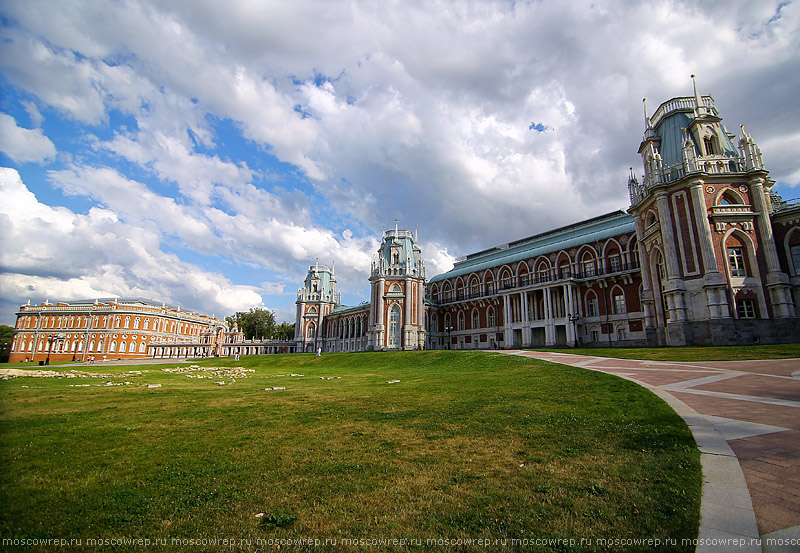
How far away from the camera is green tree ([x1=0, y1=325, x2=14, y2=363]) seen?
8756cm

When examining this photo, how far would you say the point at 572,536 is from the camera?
377 centimetres

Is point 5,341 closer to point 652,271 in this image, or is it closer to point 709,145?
point 652,271

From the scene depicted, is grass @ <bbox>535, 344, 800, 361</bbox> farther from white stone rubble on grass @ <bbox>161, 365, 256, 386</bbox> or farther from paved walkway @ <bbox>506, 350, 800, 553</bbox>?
white stone rubble on grass @ <bbox>161, 365, 256, 386</bbox>

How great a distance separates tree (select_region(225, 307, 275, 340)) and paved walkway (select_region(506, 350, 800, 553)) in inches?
3846

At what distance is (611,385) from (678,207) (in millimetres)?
27554

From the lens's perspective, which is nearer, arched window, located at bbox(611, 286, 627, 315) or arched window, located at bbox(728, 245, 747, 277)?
arched window, located at bbox(728, 245, 747, 277)

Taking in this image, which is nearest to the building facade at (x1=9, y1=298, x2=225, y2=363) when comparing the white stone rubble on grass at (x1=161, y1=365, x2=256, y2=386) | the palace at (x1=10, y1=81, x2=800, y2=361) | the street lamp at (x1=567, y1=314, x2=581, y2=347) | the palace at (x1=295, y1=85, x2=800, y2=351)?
the palace at (x1=10, y1=81, x2=800, y2=361)

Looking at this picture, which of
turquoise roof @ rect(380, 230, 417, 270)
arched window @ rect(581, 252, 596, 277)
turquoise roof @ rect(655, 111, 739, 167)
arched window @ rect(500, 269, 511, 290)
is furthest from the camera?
turquoise roof @ rect(380, 230, 417, 270)

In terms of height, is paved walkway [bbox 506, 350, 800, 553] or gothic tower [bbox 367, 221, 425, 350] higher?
gothic tower [bbox 367, 221, 425, 350]

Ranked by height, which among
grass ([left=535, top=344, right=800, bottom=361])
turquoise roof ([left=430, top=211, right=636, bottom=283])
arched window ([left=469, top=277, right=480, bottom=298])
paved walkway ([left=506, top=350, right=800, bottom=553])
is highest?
turquoise roof ([left=430, top=211, right=636, bottom=283])

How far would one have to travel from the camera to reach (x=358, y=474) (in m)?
5.50

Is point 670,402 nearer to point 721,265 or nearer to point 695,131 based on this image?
point 721,265

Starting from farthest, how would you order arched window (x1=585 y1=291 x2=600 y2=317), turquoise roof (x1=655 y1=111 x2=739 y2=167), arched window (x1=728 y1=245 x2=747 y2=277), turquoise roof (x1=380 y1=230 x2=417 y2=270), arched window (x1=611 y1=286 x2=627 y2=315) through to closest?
1. turquoise roof (x1=380 y1=230 x2=417 y2=270)
2. arched window (x1=585 y1=291 x2=600 y2=317)
3. arched window (x1=611 y1=286 x2=627 y2=315)
4. turquoise roof (x1=655 y1=111 x2=739 y2=167)
5. arched window (x1=728 y1=245 x2=747 y2=277)

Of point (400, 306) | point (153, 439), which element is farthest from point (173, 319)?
point (153, 439)
